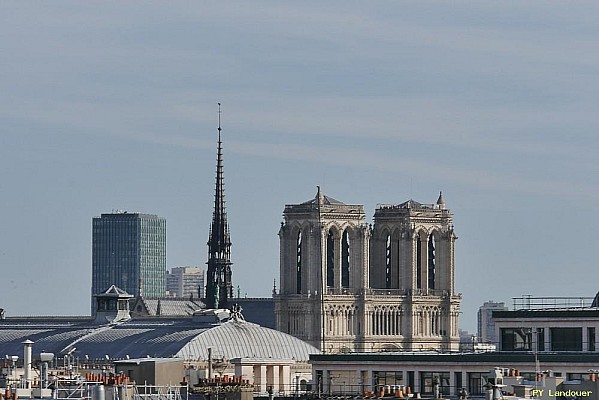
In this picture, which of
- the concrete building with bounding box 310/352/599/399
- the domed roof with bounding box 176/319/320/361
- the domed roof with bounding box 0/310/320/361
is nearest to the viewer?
the concrete building with bounding box 310/352/599/399

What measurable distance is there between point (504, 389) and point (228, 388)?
31.2 feet

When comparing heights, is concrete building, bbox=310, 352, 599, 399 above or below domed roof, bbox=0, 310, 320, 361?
below

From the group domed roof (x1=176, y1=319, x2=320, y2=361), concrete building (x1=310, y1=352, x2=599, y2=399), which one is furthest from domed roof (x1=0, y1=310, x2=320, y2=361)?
concrete building (x1=310, y1=352, x2=599, y2=399)

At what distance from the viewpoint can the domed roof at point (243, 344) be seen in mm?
181500

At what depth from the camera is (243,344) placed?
186625 mm

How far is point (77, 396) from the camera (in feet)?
262

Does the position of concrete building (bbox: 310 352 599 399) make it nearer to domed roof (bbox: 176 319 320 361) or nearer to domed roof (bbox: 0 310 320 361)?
domed roof (bbox: 0 310 320 361)

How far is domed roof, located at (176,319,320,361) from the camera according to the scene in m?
182

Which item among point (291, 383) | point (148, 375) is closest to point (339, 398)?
point (148, 375)

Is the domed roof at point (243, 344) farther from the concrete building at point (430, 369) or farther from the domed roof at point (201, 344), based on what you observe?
the concrete building at point (430, 369)

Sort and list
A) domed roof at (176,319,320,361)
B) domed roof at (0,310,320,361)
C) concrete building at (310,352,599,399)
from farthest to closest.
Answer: domed roof at (0,310,320,361)
domed roof at (176,319,320,361)
concrete building at (310,352,599,399)

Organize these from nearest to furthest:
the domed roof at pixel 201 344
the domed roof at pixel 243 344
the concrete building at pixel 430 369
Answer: the concrete building at pixel 430 369 < the domed roof at pixel 243 344 < the domed roof at pixel 201 344

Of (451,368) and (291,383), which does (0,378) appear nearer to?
(451,368)

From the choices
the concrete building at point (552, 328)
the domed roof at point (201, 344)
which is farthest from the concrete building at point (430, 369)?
the domed roof at point (201, 344)
